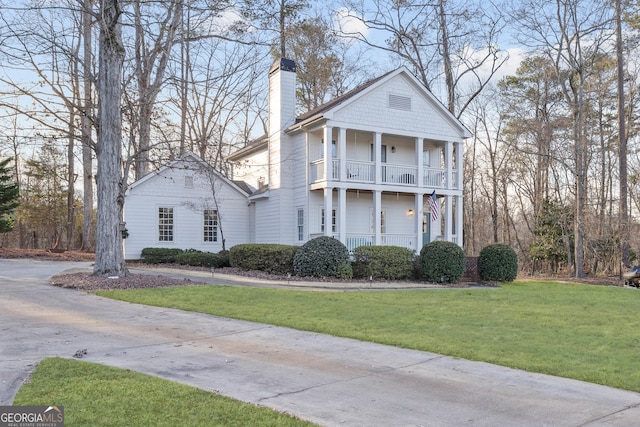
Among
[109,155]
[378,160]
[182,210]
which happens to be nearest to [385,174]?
[378,160]

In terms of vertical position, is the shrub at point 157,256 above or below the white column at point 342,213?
below

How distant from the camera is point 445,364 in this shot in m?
6.36

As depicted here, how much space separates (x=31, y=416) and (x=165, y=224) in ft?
66.2

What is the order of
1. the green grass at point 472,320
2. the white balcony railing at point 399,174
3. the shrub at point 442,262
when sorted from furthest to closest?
1. the white balcony railing at point 399,174
2. the shrub at point 442,262
3. the green grass at point 472,320

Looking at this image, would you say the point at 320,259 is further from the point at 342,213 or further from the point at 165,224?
the point at 165,224

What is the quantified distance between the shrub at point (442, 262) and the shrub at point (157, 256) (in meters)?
10.7

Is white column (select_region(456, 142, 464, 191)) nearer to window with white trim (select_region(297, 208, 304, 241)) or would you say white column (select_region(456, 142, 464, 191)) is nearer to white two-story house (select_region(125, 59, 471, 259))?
white two-story house (select_region(125, 59, 471, 259))

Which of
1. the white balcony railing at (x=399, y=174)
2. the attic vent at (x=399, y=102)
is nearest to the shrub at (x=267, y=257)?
the white balcony railing at (x=399, y=174)

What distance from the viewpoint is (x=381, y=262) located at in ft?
60.0

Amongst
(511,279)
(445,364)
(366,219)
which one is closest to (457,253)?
(511,279)

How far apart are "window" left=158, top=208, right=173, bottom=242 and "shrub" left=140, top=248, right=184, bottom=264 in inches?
46.9

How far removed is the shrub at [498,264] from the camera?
1984 centimetres

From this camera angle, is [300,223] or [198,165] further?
[300,223]

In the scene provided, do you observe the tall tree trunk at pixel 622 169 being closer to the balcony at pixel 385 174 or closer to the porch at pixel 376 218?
the porch at pixel 376 218
